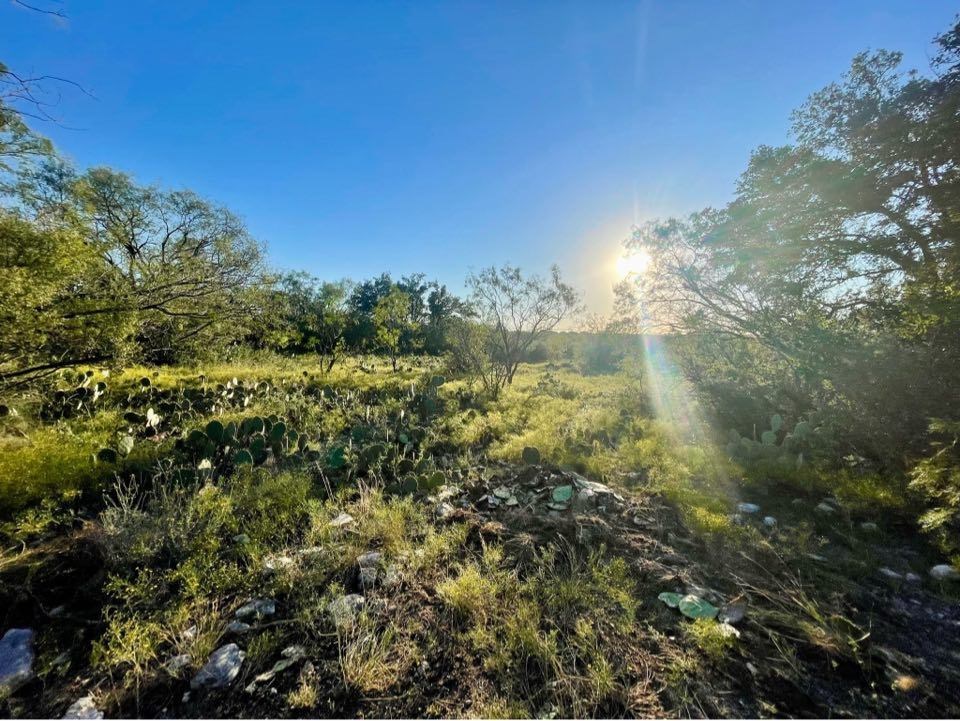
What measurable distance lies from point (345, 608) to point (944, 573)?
4281mm

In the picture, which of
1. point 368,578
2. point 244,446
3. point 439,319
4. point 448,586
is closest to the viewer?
point 448,586

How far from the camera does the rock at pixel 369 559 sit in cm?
256

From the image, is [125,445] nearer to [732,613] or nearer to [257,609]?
[257,609]

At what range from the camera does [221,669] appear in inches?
68.7

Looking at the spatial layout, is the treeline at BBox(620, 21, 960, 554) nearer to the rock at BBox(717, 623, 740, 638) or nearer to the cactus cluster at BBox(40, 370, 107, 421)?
the rock at BBox(717, 623, 740, 638)

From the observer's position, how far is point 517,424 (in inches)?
278

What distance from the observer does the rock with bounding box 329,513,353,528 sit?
3002mm

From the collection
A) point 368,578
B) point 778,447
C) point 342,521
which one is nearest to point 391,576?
point 368,578

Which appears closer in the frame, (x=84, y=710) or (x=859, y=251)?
(x=84, y=710)

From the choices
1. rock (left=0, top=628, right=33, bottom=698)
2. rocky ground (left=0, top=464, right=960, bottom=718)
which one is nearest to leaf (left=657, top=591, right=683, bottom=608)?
rocky ground (left=0, top=464, right=960, bottom=718)

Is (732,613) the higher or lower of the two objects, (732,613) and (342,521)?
the lower

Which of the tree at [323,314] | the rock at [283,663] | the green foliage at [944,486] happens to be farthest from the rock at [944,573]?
the tree at [323,314]

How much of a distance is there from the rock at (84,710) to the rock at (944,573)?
516 centimetres

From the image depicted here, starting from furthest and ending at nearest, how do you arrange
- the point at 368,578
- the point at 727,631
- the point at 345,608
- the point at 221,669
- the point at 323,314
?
the point at 323,314
the point at 368,578
the point at 345,608
the point at 727,631
the point at 221,669
